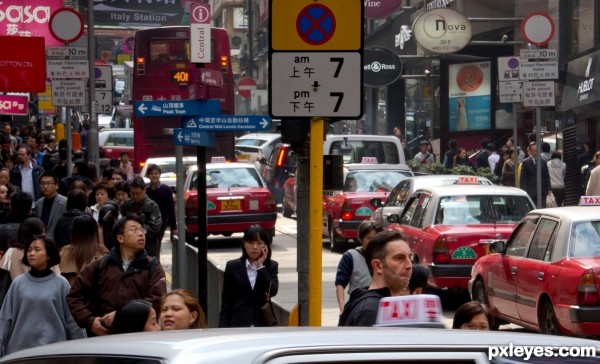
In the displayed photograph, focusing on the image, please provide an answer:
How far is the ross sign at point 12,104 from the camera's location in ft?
115

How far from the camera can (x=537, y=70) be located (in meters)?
19.0

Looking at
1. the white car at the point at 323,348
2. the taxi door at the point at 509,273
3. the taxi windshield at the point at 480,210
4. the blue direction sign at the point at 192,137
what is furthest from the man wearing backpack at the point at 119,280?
the taxi windshield at the point at 480,210

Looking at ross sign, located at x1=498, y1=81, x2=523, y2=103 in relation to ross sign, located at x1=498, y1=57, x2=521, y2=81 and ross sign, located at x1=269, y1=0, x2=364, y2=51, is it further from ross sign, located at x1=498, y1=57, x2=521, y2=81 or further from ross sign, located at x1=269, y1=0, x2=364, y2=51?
ross sign, located at x1=269, y1=0, x2=364, y2=51

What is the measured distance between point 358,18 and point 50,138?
79.0ft

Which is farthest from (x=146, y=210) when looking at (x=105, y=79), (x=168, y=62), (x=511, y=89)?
(x=168, y=62)

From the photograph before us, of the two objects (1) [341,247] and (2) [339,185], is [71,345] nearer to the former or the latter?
(2) [339,185]

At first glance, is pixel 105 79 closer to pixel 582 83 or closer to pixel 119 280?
pixel 582 83

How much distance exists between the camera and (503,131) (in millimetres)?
38625

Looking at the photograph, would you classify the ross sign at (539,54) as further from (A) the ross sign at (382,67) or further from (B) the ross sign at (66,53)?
(A) the ross sign at (382,67)

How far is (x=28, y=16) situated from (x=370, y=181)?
26.7ft

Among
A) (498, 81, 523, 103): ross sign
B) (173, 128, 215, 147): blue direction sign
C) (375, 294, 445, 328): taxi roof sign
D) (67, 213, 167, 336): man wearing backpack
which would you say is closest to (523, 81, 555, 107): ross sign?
(498, 81, 523, 103): ross sign

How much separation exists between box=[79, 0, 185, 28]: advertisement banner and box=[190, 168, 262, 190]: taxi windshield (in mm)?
18273

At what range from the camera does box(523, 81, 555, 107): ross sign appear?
18.8m

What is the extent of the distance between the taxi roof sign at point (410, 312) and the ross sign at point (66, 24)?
1577cm
